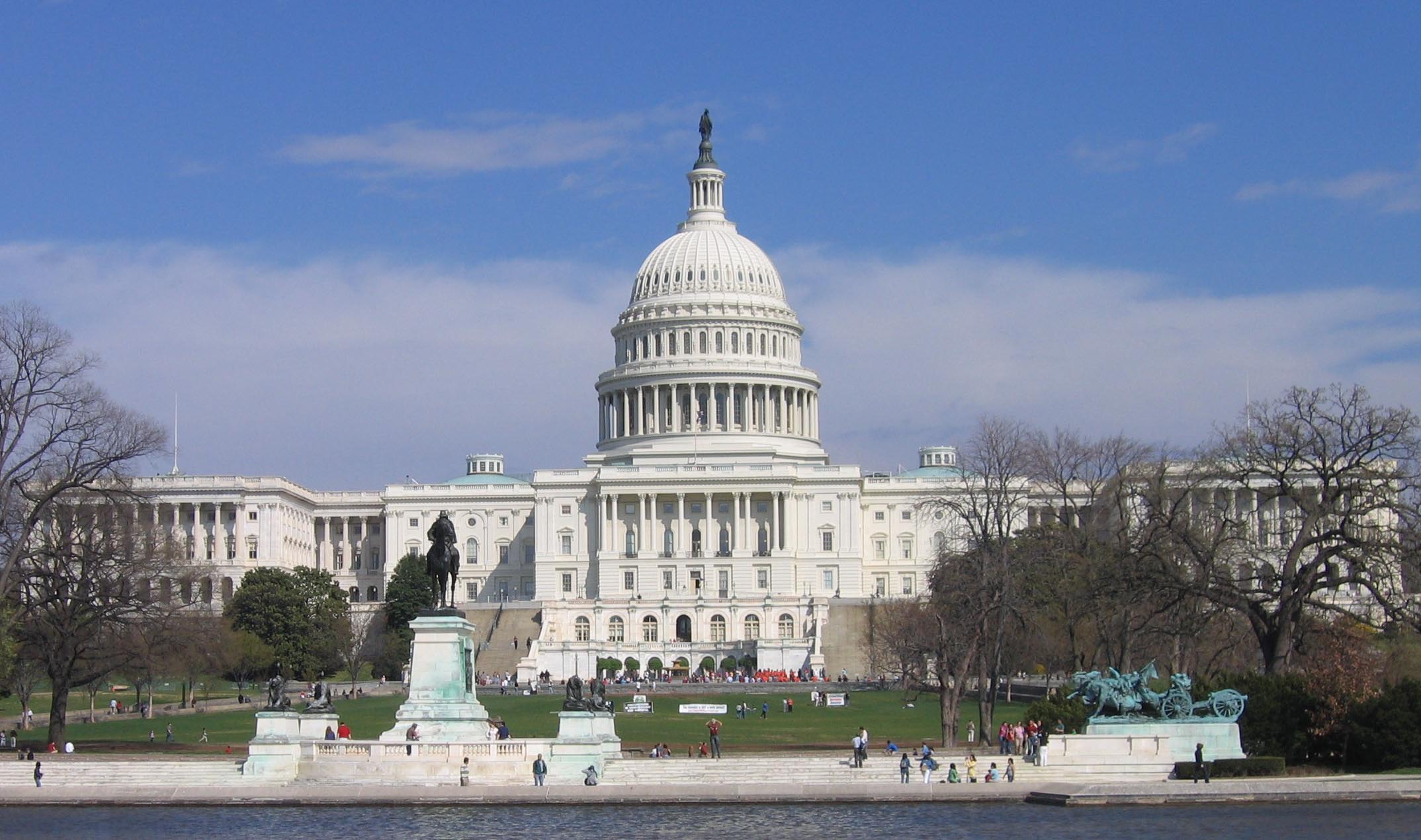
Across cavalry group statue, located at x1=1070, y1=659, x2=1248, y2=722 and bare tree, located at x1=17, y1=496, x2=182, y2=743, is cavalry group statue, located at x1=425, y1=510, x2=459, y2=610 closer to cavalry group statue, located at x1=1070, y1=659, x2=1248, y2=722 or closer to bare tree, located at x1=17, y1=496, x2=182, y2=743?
bare tree, located at x1=17, y1=496, x2=182, y2=743

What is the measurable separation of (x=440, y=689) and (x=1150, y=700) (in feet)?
56.8

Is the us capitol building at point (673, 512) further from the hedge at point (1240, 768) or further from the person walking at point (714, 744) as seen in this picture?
the hedge at point (1240, 768)

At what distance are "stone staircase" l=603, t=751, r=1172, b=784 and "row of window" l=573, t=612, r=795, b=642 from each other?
78.4 meters

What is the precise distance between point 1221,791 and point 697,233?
116 m

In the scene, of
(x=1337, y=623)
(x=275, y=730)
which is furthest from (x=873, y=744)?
(x=275, y=730)

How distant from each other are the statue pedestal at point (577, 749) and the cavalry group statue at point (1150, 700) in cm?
1213

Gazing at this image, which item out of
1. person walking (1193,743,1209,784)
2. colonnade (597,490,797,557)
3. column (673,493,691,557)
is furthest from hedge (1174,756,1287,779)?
column (673,493,691,557)

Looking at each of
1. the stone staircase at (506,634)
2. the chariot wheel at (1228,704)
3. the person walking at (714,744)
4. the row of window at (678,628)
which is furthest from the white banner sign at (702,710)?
the row of window at (678,628)

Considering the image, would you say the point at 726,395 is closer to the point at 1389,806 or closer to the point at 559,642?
the point at 559,642

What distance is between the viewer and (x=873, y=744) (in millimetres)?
65375

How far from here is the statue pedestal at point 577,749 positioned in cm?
5372

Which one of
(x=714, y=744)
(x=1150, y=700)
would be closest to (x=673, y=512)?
(x=714, y=744)

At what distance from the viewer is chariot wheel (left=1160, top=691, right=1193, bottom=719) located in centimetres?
5556

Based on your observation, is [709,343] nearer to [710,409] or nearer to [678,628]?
[710,409]
